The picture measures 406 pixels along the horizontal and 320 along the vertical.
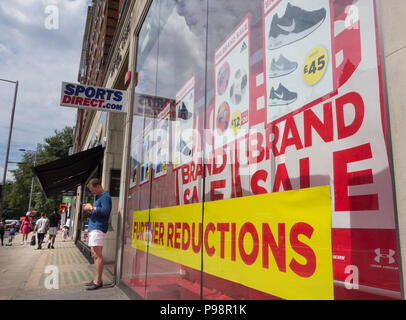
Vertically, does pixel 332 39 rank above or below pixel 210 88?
below

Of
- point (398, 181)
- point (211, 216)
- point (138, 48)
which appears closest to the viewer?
point (398, 181)

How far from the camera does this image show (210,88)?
135 inches

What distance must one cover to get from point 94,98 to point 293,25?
20.7 ft

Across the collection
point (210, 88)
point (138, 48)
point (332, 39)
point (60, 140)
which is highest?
point (60, 140)

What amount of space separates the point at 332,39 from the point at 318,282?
140cm

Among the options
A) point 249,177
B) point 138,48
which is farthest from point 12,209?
point 249,177

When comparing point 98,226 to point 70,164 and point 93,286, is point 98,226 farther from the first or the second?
point 70,164

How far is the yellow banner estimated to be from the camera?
1866mm

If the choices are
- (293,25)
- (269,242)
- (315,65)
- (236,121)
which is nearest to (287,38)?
(293,25)

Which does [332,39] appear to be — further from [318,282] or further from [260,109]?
[318,282]

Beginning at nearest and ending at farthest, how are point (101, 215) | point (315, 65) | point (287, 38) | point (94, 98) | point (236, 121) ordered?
point (315, 65), point (287, 38), point (236, 121), point (101, 215), point (94, 98)

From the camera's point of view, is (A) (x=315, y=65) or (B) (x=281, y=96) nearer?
(A) (x=315, y=65)

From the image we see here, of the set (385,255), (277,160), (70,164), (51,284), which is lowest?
(51,284)

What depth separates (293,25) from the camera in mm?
2318
